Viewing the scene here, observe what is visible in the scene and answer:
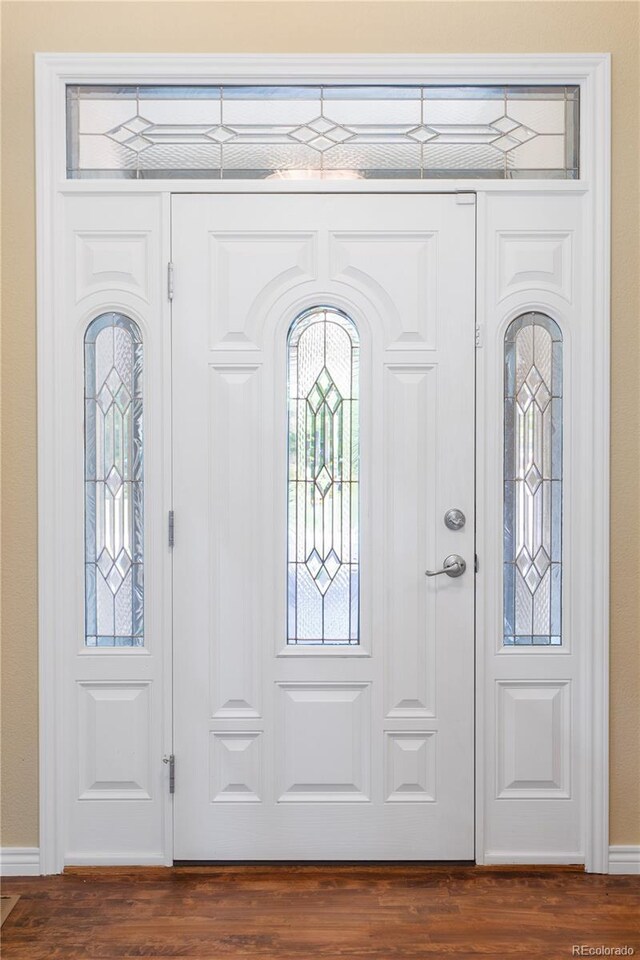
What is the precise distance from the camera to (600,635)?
2488mm

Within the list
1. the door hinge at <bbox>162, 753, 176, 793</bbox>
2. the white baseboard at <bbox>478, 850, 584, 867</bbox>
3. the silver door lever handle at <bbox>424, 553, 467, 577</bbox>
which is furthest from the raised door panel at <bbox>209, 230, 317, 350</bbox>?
the white baseboard at <bbox>478, 850, 584, 867</bbox>

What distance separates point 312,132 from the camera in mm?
2512

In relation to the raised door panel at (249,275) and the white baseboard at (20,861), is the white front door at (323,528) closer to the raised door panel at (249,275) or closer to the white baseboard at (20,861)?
the raised door panel at (249,275)

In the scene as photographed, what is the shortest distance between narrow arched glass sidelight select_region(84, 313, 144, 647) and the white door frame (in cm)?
9

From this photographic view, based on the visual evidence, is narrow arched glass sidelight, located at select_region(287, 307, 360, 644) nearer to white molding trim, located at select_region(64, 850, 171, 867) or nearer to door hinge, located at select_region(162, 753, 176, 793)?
door hinge, located at select_region(162, 753, 176, 793)

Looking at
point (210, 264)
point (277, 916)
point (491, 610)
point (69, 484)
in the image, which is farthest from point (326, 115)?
point (277, 916)

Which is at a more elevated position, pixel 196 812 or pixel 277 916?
pixel 196 812

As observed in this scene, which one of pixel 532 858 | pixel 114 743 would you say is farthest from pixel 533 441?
pixel 114 743

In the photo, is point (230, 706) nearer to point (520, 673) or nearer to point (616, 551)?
point (520, 673)

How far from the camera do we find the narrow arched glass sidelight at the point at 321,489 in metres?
2.51

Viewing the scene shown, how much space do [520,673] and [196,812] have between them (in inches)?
44.4

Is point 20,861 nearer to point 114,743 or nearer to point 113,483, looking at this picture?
Answer: point 114,743

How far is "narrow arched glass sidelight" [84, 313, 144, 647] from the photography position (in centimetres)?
251

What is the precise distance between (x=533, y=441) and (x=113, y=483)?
136 centimetres
